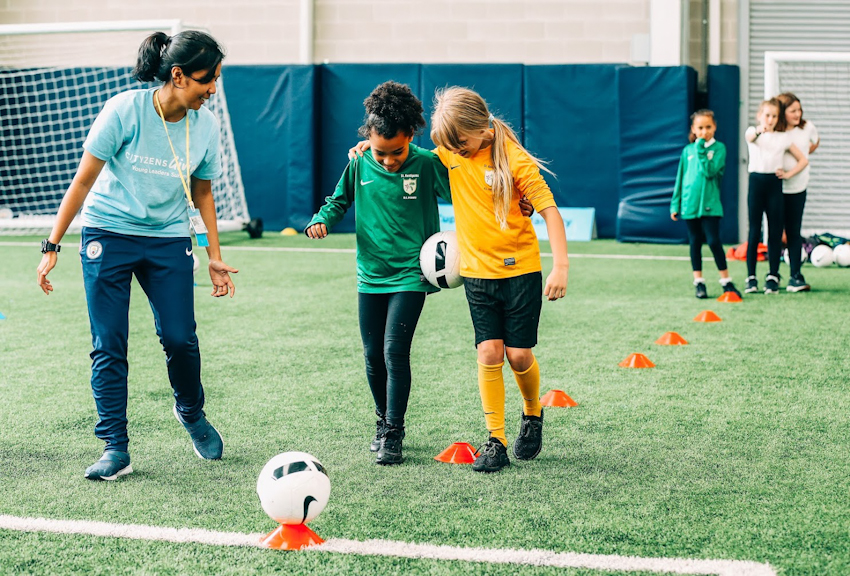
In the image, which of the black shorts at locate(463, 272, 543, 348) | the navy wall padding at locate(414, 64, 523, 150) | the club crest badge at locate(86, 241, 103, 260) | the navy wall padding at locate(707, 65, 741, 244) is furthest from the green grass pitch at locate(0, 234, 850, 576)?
the navy wall padding at locate(414, 64, 523, 150)

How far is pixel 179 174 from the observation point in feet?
12.4

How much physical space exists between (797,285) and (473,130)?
6.17 meters

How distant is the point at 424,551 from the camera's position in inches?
116

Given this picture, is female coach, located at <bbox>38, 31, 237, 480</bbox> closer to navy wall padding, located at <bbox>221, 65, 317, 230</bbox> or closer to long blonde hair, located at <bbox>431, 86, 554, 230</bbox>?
long blonde hair, located at <bbox>431, 86, 554, 230</bbox>

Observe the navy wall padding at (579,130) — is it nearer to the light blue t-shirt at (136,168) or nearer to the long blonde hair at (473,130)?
the long blonde hair at (473,130)

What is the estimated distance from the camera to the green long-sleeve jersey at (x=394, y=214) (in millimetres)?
3947

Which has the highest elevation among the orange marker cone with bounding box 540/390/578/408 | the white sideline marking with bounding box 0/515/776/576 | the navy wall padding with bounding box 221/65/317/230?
the navy wall padding with bounding box 221/65/317/230

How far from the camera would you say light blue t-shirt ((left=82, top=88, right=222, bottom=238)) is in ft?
11.9

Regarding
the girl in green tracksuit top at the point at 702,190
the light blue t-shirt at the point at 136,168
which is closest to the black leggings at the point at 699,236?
the girl in green tracksuit top at the point at 702,190

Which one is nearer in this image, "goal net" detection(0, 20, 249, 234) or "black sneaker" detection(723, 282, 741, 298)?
"black sneaker" detection(723, 282, 741, 298)

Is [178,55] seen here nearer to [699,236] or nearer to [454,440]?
[454,440]

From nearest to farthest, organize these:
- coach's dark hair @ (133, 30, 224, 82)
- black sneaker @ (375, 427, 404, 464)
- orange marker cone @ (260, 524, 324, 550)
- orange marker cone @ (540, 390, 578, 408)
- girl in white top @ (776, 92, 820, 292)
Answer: orange marker cone @ (260, 524, 324, 550)
coach's dark hair @ (133, 30, 224, 82)
black sneaker @ (375, 427, 404, 464)
orange marker cone @ (540, 390, 578, 408)
girl in white top @ (776, 92, 820, 292)

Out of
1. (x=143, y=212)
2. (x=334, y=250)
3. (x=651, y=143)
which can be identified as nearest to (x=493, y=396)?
(x=143, y=212)

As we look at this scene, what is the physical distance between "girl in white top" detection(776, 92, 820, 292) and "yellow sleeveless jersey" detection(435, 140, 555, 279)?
5.82 m
